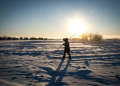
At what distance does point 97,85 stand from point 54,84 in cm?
157

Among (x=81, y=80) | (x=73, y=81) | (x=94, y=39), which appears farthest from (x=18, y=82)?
(x=94, y=39)

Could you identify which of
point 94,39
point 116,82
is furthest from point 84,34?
point 116,82

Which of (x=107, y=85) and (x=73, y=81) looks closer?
(x=107, y=85)

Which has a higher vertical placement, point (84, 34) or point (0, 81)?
point (84, 34)

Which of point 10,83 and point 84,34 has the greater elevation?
point 84,34

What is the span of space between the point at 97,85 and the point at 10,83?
10.7 ft

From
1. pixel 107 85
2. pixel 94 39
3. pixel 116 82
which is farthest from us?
pixel 94 39

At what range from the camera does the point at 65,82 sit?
284cm

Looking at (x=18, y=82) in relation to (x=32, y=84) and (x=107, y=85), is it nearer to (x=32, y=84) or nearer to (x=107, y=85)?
(x=32, y=84)

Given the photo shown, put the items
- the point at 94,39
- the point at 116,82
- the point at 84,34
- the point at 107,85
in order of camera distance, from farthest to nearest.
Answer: the point at 84,34
the point at 94,39
the point at 116,82
the point at 107,85

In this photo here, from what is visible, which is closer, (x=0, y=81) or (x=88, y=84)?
(x=88, y=84)

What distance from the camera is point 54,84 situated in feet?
8.87

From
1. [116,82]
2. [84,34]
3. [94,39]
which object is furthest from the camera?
[84,34]

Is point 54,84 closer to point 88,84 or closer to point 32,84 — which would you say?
point 32,84
